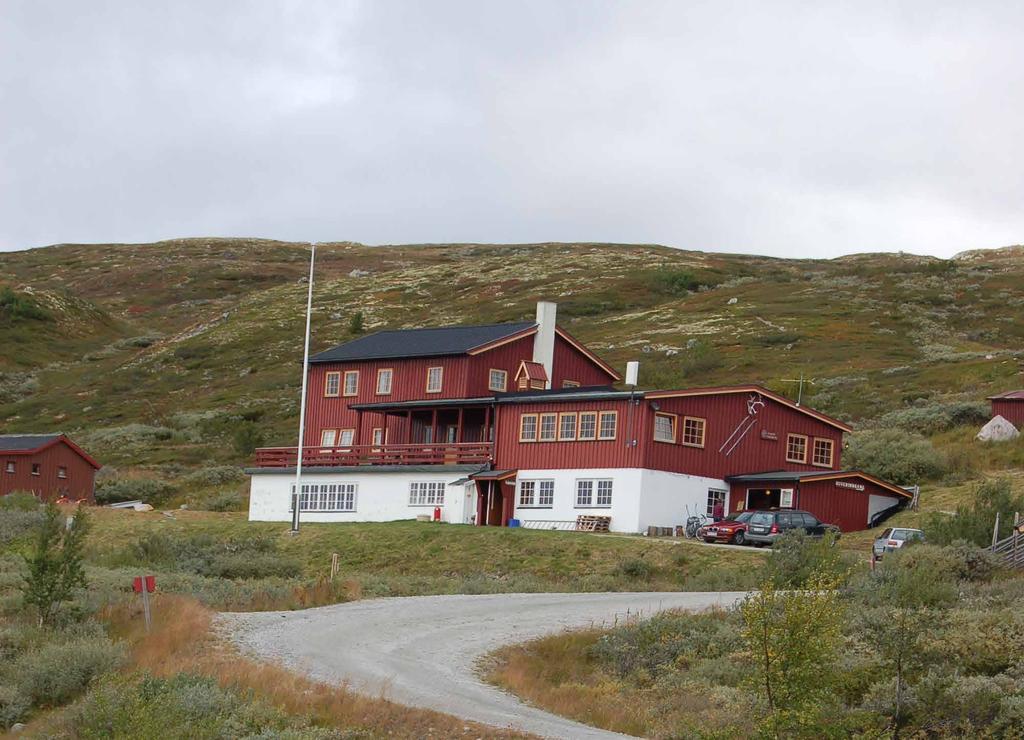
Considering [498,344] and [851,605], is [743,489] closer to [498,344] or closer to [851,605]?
[498,344]

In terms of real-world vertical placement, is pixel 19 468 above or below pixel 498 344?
below

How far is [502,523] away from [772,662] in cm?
3582

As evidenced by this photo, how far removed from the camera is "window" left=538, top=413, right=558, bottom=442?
176 feet

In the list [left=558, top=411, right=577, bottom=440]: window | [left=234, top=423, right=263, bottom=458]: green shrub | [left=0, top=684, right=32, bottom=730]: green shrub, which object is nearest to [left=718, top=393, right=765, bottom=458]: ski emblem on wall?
[left=558, top=411, right=577, bottom=440]: window

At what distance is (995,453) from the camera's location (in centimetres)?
5994

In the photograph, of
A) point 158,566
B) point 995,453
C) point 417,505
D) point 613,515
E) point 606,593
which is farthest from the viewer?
point 995,453

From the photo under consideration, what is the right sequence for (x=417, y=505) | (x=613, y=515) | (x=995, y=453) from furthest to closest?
(x=995, y=453)
(x=417, y=505)
(x=613, y=515)

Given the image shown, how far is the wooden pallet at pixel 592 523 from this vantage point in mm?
50781

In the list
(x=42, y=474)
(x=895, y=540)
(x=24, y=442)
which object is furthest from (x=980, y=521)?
(x=24, y=442)

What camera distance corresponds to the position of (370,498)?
57500 millimetres

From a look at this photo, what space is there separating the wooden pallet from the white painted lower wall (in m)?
0.21

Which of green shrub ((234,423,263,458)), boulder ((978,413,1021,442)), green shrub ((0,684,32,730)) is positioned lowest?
green shrub ((0,684,32,730))

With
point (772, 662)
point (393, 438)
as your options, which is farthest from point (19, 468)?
point (772, 662)

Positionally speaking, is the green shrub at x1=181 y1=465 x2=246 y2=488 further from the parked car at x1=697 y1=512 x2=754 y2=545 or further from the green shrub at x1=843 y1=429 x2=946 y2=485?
the parked car at x1=697 y1=512 x2=754 y2=545
